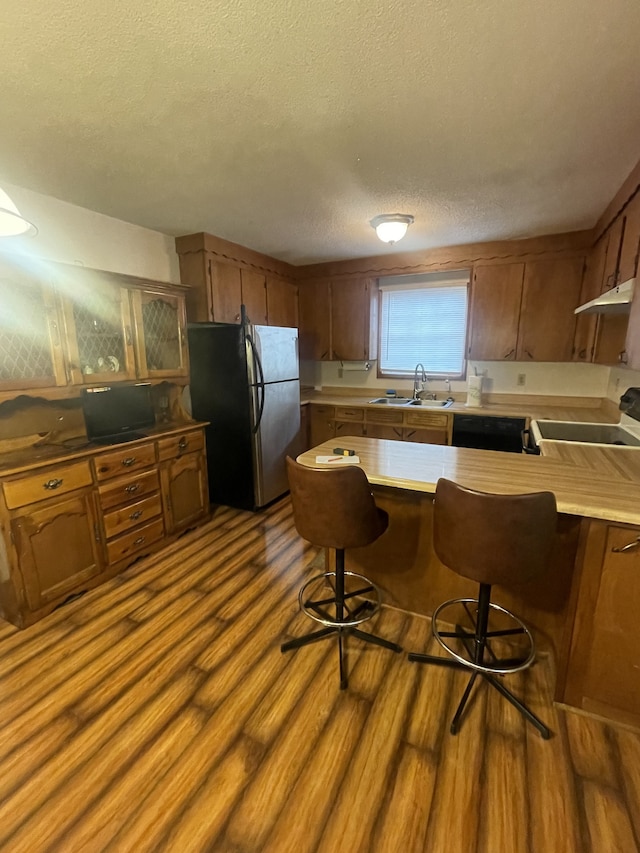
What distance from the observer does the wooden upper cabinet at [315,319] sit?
4586mm

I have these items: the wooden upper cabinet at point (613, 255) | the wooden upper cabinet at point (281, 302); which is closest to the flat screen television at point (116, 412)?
the wooden upper cabinet at point (281, 302)

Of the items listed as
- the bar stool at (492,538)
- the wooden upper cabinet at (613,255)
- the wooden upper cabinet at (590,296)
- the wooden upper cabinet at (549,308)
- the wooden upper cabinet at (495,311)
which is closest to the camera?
the bar stool at (492,538)

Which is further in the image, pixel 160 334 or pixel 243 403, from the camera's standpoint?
pixel 243 403

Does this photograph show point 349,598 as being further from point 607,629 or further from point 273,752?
point 607,629

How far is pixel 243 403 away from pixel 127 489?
1.21 metres

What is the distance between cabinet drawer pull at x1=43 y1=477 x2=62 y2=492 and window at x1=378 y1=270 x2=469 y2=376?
140 inches

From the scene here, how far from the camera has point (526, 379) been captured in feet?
13.3

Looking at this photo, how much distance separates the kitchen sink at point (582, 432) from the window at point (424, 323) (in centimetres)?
154

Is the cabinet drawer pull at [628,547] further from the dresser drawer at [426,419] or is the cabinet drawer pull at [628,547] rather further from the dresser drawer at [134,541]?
the dresser drawer at [134,541]

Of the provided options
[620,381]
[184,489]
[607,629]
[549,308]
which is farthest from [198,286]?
[620,381]

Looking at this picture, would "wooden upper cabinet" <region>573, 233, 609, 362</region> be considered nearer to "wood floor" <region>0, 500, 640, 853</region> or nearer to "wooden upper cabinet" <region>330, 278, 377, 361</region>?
"wooden upper cabinet" <region>330, 278, 377, 361</region>

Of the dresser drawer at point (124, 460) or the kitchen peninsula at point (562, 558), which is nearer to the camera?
the kitchen peninsula at point (562, 558)

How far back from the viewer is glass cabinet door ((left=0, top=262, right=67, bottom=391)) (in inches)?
85.7

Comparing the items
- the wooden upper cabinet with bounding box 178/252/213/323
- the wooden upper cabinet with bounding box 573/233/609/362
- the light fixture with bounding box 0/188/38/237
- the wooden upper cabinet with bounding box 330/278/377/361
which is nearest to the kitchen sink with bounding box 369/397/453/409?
the wooden upper cabinet with bounding box 330/278/377/361
